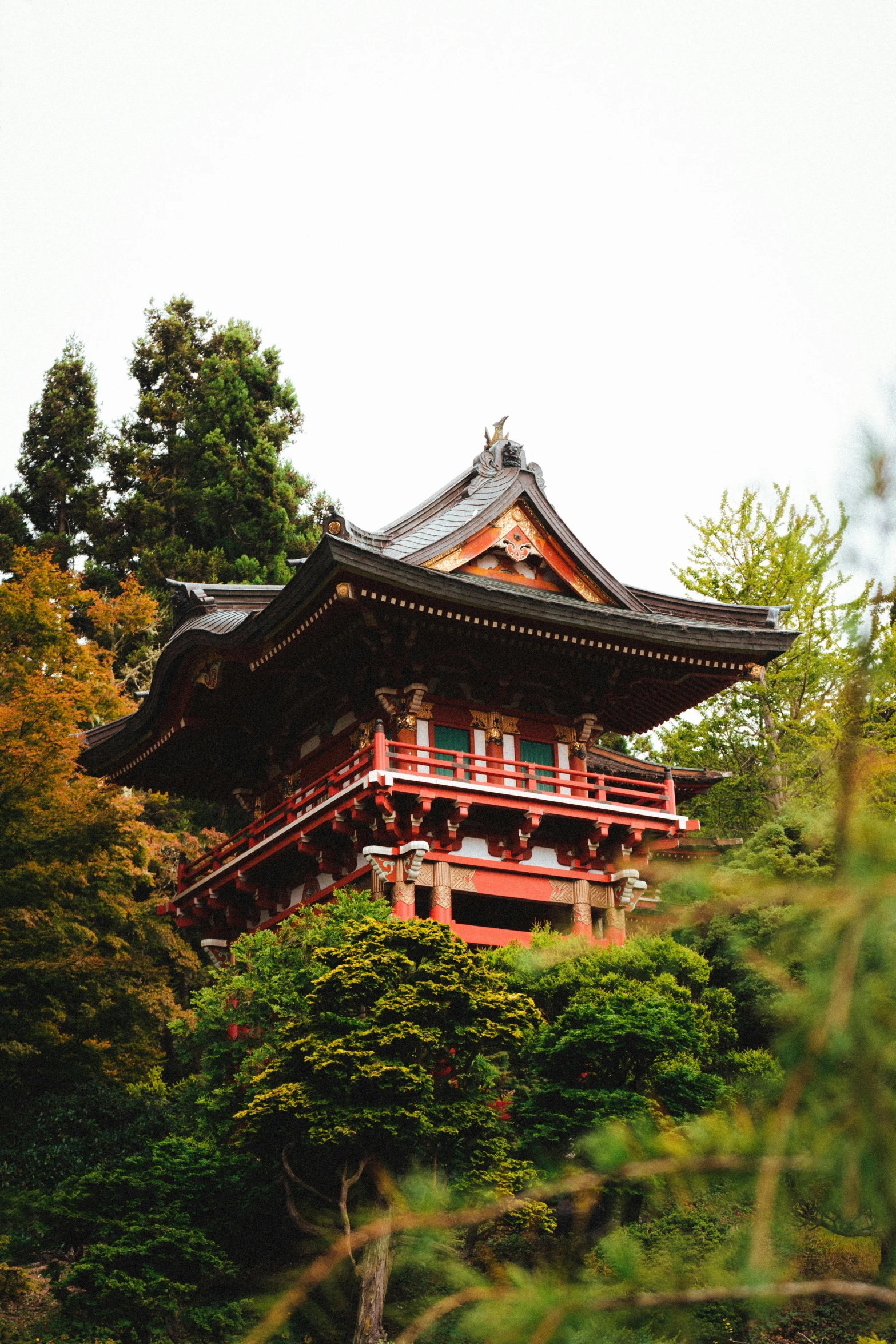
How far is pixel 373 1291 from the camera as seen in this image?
1035 centimetres

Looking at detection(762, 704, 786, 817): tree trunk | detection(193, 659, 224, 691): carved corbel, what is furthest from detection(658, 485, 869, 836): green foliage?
detection(193, 659, 224, 691): carved corbel

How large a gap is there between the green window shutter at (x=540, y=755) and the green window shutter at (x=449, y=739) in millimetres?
935

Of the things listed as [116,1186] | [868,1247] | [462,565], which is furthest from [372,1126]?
[462,565]

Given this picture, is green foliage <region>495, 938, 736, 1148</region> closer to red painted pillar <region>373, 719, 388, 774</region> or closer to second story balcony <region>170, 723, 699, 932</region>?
second story balcony <region>170, 723, 699, 932</region>

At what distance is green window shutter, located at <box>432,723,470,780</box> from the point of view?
17.2 metres

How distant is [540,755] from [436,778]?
273 cm

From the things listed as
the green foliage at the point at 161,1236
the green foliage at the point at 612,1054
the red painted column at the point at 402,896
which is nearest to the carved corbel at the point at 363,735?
the red painted column at the point at 402,896

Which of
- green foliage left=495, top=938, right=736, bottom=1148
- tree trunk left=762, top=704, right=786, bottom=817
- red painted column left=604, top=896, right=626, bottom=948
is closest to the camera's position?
green foliage left=495, top=938, right=736, bottom=1148

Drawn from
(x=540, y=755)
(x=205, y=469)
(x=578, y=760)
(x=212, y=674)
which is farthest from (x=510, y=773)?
(x=205, y=469)

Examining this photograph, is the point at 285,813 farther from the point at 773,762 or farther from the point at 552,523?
the point at 773,762

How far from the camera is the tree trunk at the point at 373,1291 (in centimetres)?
1020

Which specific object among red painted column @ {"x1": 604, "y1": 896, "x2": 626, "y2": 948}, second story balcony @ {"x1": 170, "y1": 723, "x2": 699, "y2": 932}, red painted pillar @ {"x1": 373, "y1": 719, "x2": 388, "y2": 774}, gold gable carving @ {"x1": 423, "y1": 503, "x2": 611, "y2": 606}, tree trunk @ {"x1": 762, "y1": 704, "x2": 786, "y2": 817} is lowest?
red painted column @ {"x1": 604, "y1": 896, "x2": 626, "y2": 948}

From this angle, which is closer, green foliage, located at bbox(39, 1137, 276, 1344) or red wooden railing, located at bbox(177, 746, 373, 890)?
green foliage, located at bbox(39, 1137, 276, 1344)

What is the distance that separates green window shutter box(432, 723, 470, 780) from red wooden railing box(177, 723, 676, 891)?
2.3 inches
